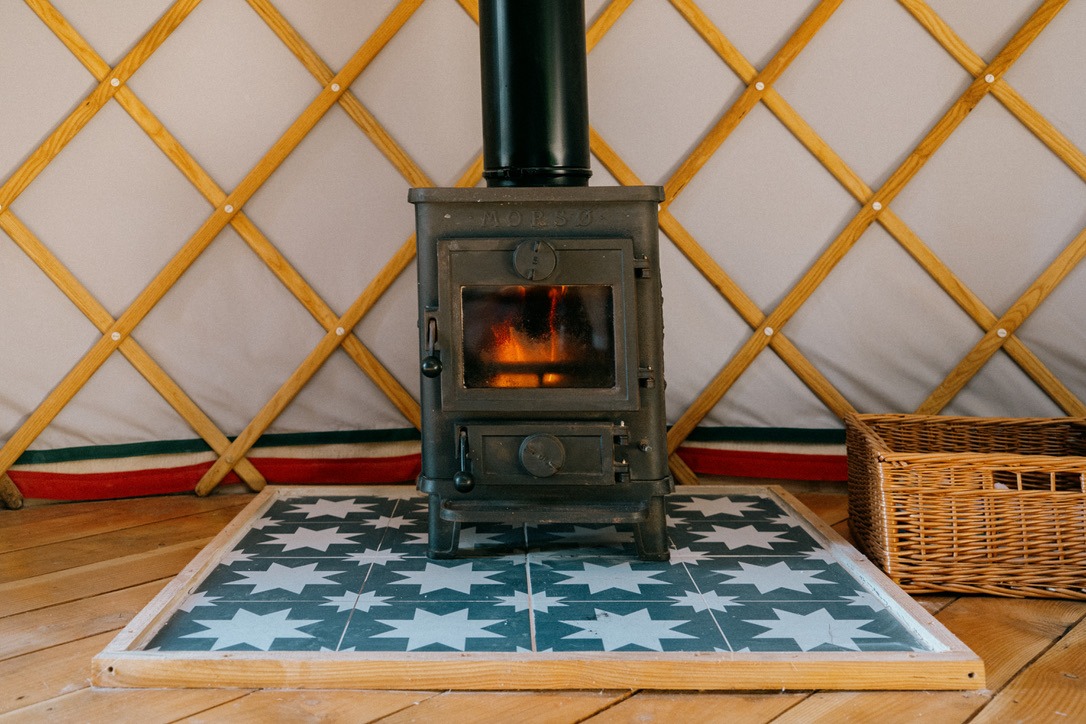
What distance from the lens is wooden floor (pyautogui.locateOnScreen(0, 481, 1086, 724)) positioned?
3.59ft

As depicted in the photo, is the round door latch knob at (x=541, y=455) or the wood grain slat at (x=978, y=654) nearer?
the wood grain slat at (x=978, y=654)

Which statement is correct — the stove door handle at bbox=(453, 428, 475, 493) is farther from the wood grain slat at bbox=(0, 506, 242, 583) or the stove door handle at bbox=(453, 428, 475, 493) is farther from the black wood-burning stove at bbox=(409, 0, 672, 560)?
the wood grain slat at bbox=(0, 506, 242, 583)

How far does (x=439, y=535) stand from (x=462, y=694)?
18.5 inches

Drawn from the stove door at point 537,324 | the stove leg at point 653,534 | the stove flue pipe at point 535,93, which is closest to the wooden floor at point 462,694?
the stove leg at point 653,534

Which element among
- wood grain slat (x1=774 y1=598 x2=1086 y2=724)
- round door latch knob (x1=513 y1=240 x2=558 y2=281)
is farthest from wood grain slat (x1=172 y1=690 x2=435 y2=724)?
round door latch knob (x1=513 y1=240 x2=558 y2=281)

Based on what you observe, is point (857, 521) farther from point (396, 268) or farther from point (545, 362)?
point (396, 268)

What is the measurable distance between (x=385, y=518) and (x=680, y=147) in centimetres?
99

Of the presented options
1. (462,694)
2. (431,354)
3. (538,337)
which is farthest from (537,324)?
(462,694)

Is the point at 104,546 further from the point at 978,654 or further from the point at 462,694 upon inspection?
the point at 978,654

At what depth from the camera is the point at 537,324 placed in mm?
1562

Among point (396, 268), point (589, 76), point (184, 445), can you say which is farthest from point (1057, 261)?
point (184, 445)

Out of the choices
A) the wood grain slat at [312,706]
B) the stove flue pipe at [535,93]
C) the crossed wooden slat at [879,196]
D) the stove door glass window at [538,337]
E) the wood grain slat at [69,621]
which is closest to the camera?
the wood grain slat at [312,706]

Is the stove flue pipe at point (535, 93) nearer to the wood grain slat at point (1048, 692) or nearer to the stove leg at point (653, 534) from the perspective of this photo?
the stove leg at point (653, 534)

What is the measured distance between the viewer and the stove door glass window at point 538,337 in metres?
1.56
